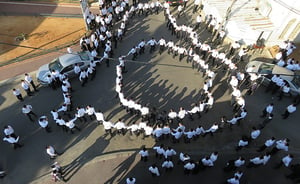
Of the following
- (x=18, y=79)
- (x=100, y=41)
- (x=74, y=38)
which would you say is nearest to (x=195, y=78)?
(x=100, y=41)

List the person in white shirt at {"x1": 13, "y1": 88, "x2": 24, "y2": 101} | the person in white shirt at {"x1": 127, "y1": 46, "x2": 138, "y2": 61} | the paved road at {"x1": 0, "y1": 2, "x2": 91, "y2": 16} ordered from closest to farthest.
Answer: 1. the person in white shirt at {"x1": 13, "y1": 88, "x2": 24, "y2": 101}
2. the person in white shirt at {"x1": 127, "y1": 46, "x2": 138, "y2": 61}
3. the paved road at {"x1": 0, "y1": 2, "x2": 91, "y2": 16}

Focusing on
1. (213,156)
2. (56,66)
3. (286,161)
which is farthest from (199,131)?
(56,66)

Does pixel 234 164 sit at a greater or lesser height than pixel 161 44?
lesser

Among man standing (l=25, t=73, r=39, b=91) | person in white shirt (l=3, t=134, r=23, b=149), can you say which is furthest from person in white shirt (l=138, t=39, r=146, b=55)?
person in white shirt (l=3, t=134, r=23, b=149)

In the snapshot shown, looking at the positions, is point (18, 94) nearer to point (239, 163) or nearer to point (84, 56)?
point (84, 56)

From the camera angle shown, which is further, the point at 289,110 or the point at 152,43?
the point at 152,43

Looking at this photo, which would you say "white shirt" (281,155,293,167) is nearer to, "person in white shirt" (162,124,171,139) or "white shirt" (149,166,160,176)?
"person in white shirt" (162,124,171,139)

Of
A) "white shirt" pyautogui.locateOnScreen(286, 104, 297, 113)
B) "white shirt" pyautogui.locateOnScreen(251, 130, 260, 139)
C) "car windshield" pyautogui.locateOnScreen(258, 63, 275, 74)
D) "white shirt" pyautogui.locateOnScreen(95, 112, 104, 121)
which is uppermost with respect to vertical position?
"car windshield" pyautogui.locateOnScreen(258, 63, 275, 74)
